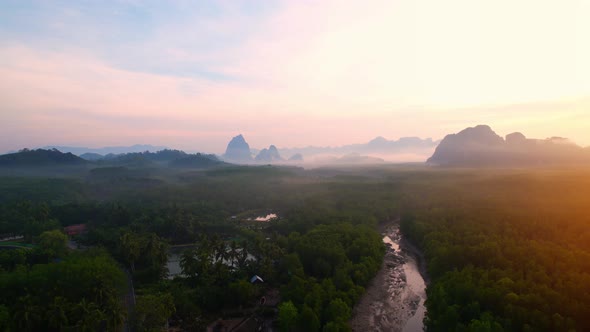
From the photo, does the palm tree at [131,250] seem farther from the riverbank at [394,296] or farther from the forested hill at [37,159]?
the forested hill at [37,159]

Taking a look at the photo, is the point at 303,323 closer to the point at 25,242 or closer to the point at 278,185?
the point at 25,242

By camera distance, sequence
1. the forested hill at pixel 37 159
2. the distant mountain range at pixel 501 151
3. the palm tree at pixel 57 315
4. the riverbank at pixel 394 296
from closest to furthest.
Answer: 1. the palm tree at pixel 57 315
2. the riverbank at pixel 394 296
3. the distant mountain range at pixel 501 151
4. the forested hill at pixel 37 159

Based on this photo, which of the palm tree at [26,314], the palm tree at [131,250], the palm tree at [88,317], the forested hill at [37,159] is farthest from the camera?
the forested hill at [37,159]

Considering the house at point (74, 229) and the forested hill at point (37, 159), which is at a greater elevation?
the forested hill at point (37, 159)

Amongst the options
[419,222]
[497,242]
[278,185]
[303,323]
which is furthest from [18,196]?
[497,242]

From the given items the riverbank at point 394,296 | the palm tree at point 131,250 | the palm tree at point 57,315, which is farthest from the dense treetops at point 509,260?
the palm tree at point 131,250

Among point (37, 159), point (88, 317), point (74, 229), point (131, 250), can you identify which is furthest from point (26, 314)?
point (37, 159)
